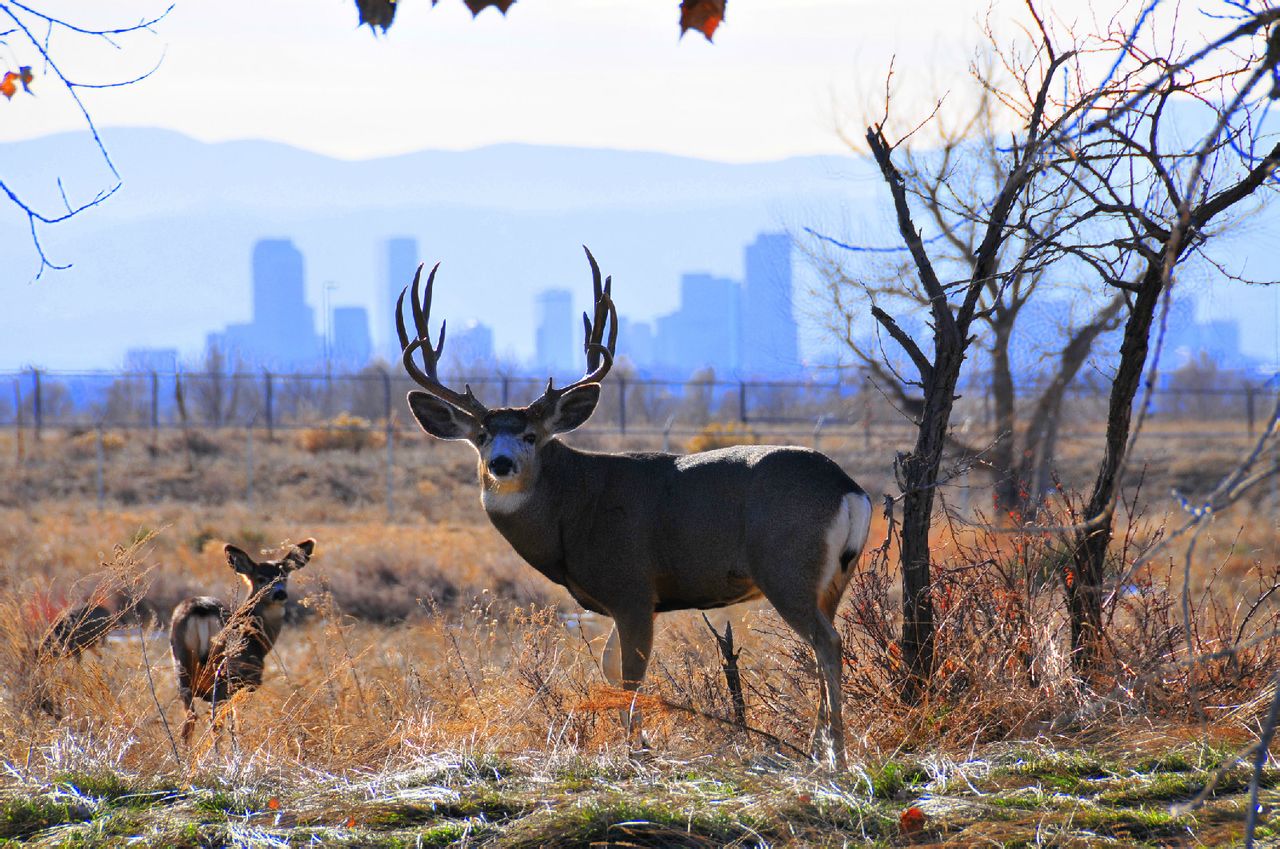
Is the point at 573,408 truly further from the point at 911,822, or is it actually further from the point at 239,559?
the point at 911,822

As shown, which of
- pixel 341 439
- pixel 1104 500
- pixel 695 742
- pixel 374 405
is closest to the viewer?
pixel 695 742

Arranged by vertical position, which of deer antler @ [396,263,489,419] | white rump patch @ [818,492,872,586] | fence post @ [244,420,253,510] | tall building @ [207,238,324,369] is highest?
tall building @ [207,238,324,369]

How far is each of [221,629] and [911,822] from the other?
4.91 meters

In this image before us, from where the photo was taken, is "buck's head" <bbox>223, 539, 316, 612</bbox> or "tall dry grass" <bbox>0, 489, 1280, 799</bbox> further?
"buck's head" <bbox>223, 539, 316, 612</bbox>

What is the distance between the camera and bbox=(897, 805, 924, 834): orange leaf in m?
4.70

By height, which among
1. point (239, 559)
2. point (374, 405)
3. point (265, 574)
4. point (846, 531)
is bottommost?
point (265, 574)

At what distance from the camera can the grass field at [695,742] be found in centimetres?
480

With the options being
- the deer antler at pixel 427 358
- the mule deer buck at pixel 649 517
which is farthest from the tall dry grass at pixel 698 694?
the deer antler at pixel 427 358

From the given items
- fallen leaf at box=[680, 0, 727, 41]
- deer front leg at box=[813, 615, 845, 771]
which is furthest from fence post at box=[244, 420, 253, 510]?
fallen leaf at box=[680, 0, 727, 41]

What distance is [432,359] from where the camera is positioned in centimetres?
812

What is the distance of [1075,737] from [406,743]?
9.36 feet

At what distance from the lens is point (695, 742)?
612 centimetres

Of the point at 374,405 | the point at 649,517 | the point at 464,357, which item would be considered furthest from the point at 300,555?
the point at 464,357

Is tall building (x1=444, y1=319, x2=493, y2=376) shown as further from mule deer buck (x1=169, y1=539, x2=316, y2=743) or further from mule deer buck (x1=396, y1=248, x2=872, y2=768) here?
mule deer buck (x1=396, y1=248, x2=872, y2=768)
